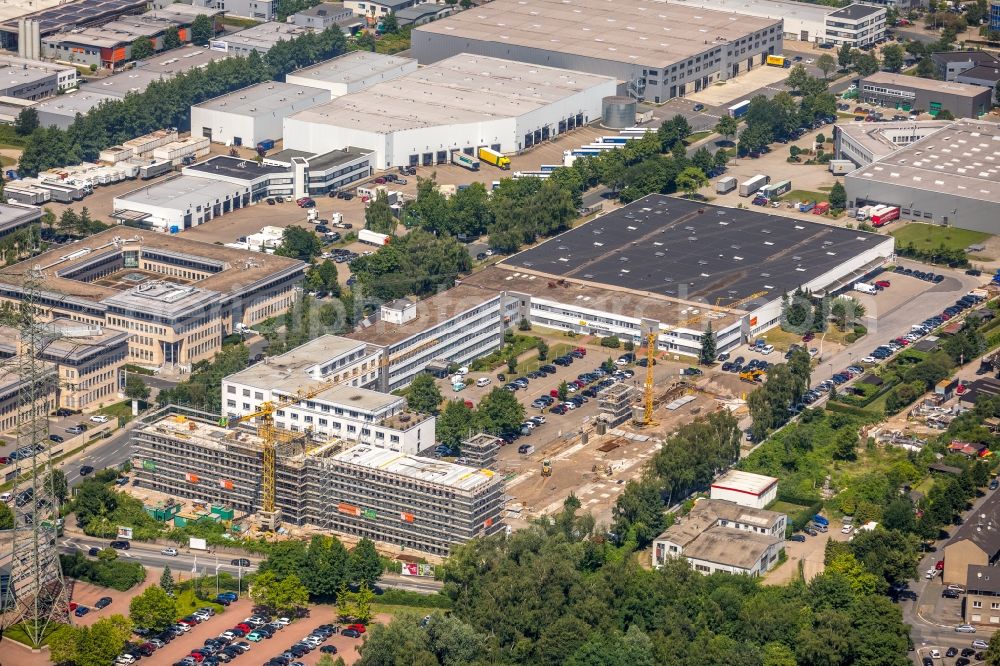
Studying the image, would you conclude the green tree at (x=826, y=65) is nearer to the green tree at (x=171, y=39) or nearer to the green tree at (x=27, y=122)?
the green tree at (x=171, y=39)

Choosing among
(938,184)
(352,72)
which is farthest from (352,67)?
(938,184)

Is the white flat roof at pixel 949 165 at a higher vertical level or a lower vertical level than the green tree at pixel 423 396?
higher

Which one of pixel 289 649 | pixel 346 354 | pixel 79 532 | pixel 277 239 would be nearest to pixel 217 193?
pixel 277 239

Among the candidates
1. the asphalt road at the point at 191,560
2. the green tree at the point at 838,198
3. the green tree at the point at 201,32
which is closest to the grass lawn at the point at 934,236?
the green tree at the point at 838,198

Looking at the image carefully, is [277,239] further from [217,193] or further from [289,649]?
[289,649]

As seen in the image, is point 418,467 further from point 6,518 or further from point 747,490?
point 6,518

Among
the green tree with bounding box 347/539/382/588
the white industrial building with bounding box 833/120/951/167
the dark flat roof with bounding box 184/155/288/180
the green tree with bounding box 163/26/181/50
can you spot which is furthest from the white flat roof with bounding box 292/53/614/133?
the green tree with bounding box 347/539/382/588

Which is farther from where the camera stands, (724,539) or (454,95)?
(454,95)
